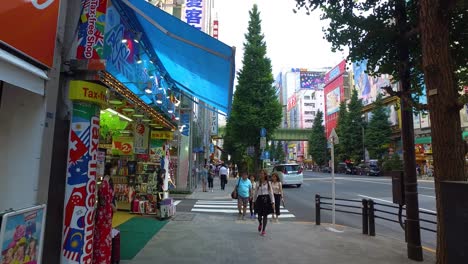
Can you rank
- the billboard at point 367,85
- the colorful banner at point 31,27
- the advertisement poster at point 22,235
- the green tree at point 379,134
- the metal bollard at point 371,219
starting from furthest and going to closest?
1. the billboard at point 367,85
2. the green tree at point 379,134
3. the metal bollard at point 371,219
4. the colorful banner at point 31,27
5. the advertisement poster at point 22,235

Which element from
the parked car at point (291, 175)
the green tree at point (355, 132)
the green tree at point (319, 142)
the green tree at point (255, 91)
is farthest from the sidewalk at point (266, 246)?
the green tree at point (319, 142)

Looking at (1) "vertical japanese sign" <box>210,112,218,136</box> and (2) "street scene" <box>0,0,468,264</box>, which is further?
(1) "vertical japanese sign" <box>210,112,218,136</box>

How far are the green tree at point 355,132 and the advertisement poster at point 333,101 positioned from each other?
89.6 feet

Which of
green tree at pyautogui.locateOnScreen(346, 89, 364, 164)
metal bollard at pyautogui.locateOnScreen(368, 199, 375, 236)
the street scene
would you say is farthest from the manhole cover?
green tree at pyautogui.locateOnScreen(346, 89, 364, 164)

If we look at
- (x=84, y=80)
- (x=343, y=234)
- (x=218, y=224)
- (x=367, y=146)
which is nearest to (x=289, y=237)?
(x=343, y=234)

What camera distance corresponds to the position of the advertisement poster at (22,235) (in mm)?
2969

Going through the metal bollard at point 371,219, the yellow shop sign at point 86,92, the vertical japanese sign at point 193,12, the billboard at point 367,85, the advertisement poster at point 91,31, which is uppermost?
the billboard at point 367,85

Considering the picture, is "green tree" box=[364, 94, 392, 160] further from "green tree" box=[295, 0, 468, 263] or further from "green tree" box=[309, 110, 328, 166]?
"green tree" box=[295, 0, 468, 263]

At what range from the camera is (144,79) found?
26.4 ft

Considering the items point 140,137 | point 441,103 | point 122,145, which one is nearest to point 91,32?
point 441,103

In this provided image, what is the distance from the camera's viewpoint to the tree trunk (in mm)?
5074

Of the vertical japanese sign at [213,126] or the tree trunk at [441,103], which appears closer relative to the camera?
the tree trunk at [441,103]

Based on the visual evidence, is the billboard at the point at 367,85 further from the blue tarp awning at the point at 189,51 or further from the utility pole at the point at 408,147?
the blue tarp awning at the point at 189,51

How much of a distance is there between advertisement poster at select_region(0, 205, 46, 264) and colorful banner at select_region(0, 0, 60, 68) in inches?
65.0
